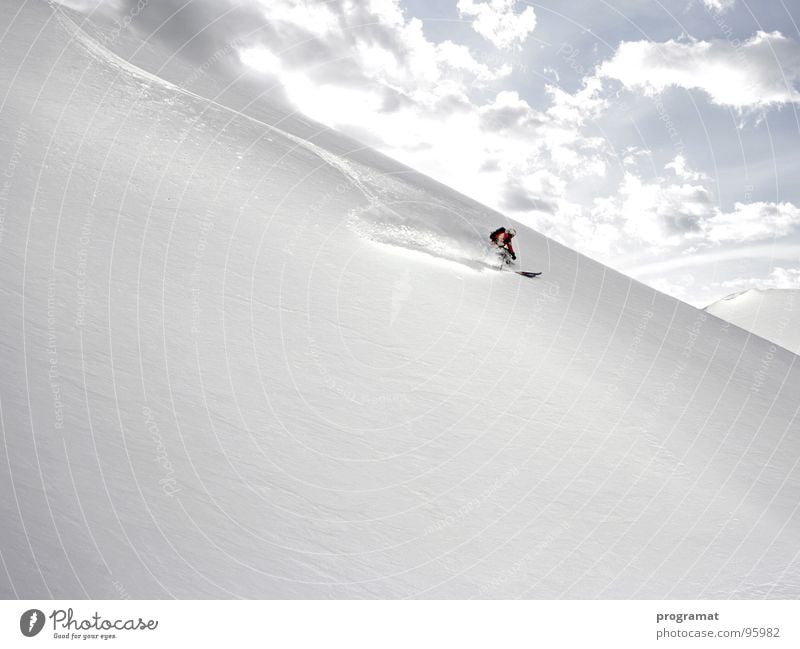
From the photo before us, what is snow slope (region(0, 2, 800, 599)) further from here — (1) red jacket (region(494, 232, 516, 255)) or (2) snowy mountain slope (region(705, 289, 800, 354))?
(2) snowy mountain slope (region(705, 289, 800, 354))

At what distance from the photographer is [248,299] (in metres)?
13.9

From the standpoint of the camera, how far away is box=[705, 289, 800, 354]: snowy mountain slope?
68.7 meters

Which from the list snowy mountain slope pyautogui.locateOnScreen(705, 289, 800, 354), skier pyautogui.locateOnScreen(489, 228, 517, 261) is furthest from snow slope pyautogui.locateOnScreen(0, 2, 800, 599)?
snowy mountain slope pyautogui.locateOnScreen(705, 289, 800, 354)

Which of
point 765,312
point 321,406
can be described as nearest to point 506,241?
point 321,406

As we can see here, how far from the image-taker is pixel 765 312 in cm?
7856

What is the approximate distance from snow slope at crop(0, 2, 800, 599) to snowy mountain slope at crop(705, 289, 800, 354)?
54702mm

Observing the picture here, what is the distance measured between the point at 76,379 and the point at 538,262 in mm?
18423

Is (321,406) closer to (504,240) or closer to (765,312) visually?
(504,240)

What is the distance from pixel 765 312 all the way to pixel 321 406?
A: 274 ft

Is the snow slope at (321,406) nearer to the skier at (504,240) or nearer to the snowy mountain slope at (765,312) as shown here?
the skier at (504,240)

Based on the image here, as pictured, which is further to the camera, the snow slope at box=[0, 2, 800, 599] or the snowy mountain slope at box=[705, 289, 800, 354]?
the snowy mountain slope at box=[705, 289, 800, 354]

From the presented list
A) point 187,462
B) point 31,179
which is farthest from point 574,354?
point 31,179
